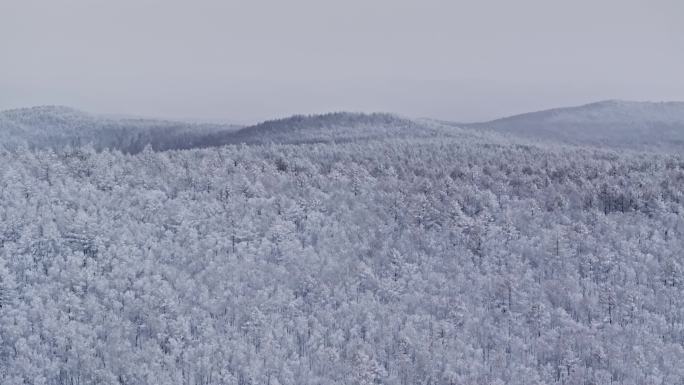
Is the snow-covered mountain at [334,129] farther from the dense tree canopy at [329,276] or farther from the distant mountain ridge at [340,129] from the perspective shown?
the dense tree canopy at [329,276]

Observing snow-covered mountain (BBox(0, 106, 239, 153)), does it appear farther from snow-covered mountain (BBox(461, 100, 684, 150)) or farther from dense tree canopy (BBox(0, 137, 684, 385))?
dense tree canopy (BBox(0, 137, 684, 385))

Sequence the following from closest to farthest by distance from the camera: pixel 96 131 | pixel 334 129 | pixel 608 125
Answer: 1. pixel 334 129
2. pixel 96 131
3. pixel 608 125

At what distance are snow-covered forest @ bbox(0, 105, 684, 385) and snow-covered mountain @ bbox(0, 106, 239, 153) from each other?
77805 millimetres

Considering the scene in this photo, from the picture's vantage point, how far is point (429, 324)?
82.0 ft

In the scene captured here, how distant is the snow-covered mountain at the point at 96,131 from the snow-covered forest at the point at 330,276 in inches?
3063

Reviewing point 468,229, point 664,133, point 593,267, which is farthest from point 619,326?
point 664,133

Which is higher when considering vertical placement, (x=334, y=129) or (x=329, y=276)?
(x=334, y=129)

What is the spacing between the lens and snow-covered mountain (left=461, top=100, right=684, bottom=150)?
125188mm

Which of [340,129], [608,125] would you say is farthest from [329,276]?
[608,125]

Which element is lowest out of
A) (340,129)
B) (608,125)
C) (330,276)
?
(330,276)

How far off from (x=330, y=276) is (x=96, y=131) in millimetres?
122143

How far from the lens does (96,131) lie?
5448 inches

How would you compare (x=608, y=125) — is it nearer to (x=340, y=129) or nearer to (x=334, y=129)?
(x=340, y=129)

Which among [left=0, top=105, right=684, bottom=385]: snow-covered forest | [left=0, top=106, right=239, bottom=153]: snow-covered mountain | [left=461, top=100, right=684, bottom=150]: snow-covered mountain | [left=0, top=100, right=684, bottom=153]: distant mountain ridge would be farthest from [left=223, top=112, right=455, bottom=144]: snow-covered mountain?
[left=0, top=105, right=684, bottom=385]: snow-covered forest
